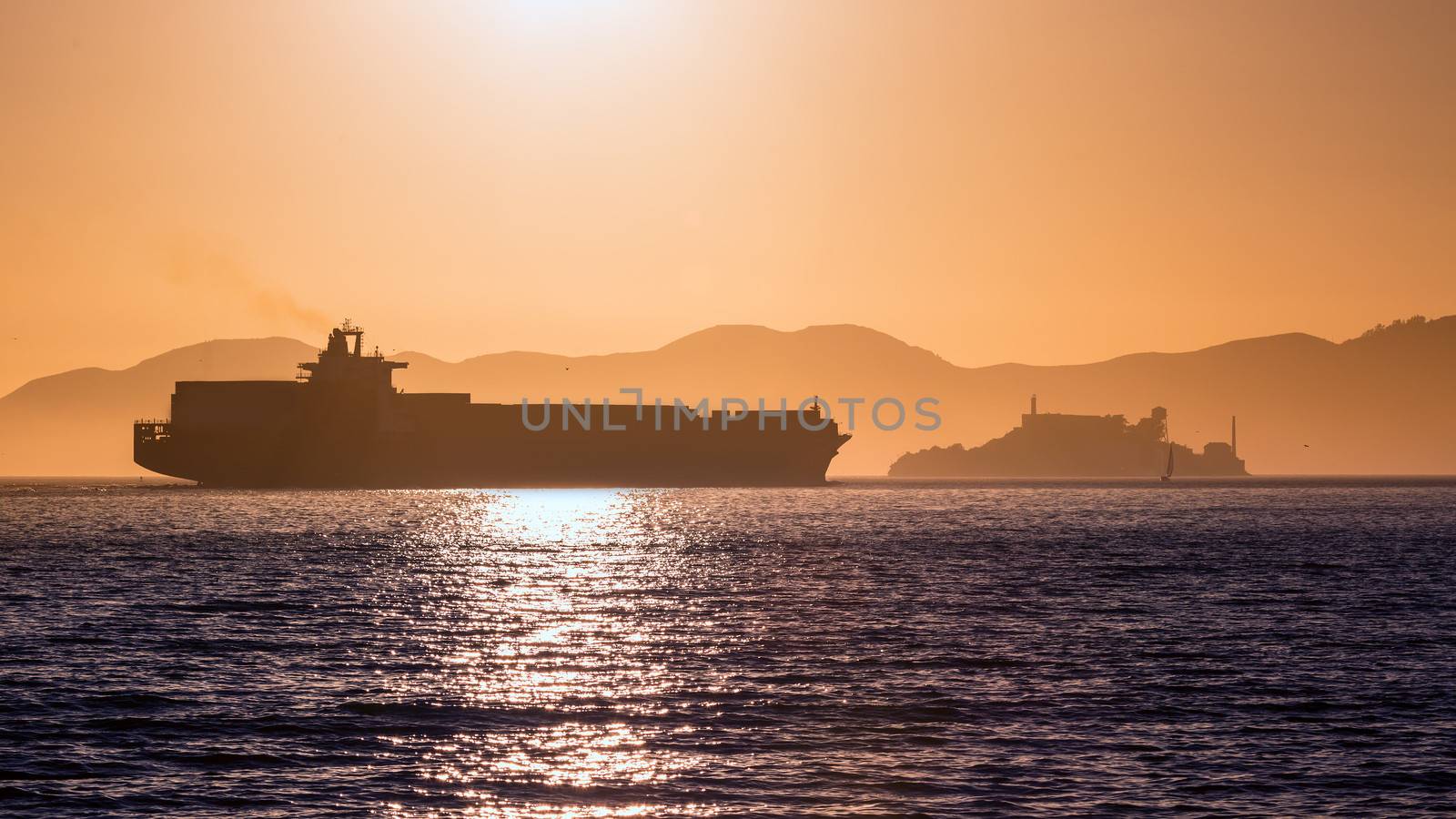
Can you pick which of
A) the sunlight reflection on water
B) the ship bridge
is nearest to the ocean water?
the sunlight reflection on water

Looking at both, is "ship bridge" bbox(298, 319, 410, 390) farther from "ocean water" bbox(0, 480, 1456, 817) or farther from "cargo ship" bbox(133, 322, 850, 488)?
"ocean water" bbox(0, 480, 1456, 817)

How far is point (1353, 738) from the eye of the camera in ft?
71.2

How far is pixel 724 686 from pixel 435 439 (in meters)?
148

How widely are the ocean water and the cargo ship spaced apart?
10224 centimetres

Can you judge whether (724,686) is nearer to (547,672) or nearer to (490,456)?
(547,672)

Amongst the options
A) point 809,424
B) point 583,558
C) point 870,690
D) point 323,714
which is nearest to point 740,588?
point 583,558

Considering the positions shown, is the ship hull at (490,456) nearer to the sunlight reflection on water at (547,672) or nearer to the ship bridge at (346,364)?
the ship bridge at (346,364)

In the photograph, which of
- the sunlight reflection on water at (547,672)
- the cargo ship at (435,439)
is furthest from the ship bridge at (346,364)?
the sunlight reflection on water at (547,672)

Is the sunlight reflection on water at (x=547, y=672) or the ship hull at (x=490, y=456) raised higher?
the ship hull at (x=490, y=456)

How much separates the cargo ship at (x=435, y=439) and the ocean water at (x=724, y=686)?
335ft

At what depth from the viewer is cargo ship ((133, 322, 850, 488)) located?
161250 millimetres

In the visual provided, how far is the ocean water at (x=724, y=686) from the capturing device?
1839cm

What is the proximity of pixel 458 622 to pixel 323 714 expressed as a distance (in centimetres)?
1369

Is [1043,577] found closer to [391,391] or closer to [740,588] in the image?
[740,588]
